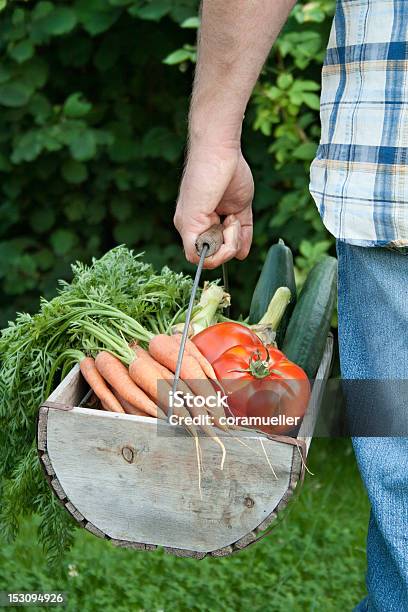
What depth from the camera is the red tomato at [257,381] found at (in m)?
1.58

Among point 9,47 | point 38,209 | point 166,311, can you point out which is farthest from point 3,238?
point 166,311

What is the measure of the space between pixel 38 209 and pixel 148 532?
2.57 meters

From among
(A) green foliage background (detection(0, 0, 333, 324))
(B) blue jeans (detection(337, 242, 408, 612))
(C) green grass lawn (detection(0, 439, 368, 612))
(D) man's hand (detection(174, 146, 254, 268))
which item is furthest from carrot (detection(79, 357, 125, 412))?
(A) green foliage background (detection(0, 0, 333, 324))

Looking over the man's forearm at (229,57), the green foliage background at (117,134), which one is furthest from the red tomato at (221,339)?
the green foliage background at (117,134)

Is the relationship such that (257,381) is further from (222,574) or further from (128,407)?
(222,574)

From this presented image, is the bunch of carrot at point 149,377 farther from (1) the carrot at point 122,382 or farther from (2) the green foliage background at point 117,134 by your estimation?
(2) the green foliage background at point 117,134

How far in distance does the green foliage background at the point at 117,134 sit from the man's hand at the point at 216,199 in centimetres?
143

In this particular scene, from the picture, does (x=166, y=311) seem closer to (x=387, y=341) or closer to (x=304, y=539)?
(x=387, y=341)

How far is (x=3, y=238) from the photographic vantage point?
3.95 metres

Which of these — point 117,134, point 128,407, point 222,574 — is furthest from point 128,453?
point 117,134

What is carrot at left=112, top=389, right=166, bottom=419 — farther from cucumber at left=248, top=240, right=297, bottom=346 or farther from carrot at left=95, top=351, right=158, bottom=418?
cucumber at left=248, top=240, right=297, bottom=346

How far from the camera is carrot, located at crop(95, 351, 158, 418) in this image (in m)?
1.58

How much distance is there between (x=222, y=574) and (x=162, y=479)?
1.31 m

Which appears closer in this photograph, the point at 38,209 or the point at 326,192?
the point at 326,192
